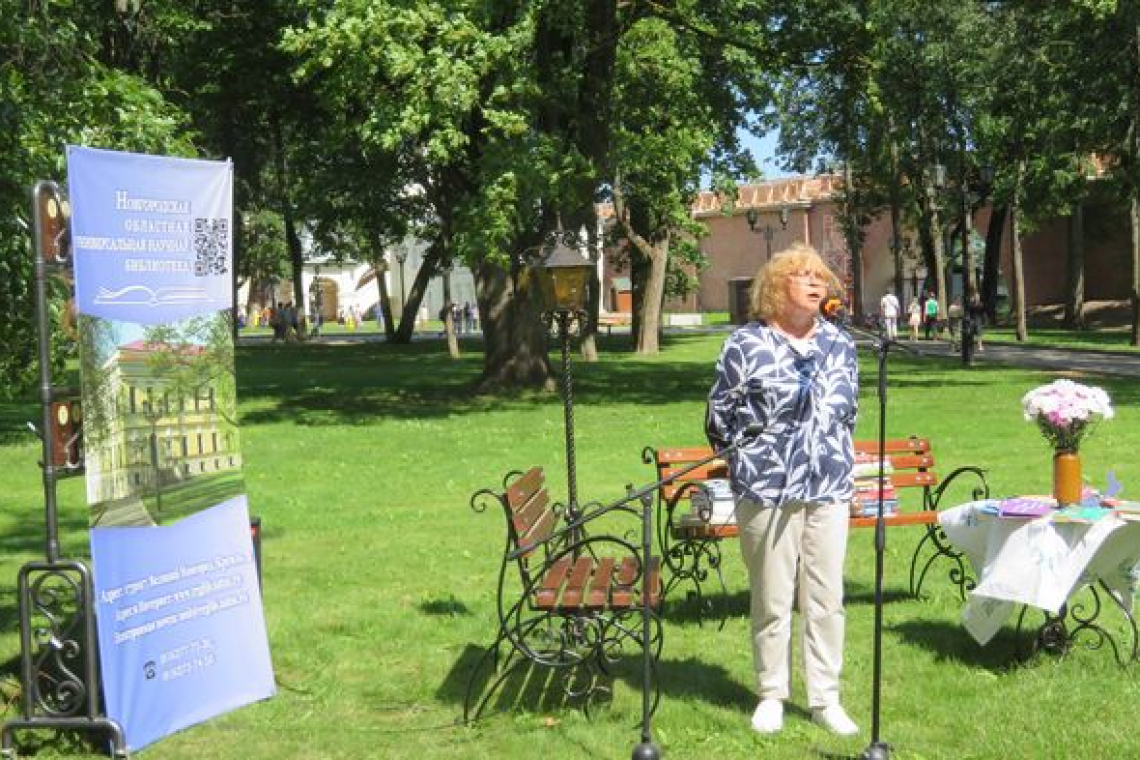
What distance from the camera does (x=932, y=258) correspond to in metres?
58.8

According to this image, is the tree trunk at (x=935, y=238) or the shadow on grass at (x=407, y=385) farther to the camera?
the tree trunk at (x=935, y=238)

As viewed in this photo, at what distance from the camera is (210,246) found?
6152 mm

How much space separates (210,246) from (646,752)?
2.75 metres

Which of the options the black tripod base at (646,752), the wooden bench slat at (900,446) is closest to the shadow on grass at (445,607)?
the wooden bench slat at (900,446)

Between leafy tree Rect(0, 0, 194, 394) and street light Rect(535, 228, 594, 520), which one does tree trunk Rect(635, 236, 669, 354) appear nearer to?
leafy tree Rect(0, 0, 194, 394)

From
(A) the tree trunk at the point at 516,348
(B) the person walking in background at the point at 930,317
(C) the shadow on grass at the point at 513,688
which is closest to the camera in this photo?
(C) the shadow on grass at the point at 513,688

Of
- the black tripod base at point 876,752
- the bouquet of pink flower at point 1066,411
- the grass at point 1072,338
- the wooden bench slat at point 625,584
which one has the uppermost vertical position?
the bouquet of pink flower at point 1066,411

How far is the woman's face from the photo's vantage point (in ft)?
19.0

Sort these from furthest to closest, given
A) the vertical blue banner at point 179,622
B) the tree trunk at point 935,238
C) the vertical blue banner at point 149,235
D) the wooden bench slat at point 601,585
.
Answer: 1. the tree trunk at point 935,238
2. the wooden bench slat at point 601,585
3. the vertical blue banner at point 179,622
4. the vertical blue banner at point 149,235

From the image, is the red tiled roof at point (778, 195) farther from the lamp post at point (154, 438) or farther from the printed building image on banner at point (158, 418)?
the lamp post at point (154, 438)

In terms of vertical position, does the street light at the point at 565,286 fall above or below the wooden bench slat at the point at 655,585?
above

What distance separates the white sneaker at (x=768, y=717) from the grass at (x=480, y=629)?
5 centimetres

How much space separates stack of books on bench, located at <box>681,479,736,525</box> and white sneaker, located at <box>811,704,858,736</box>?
6.36 feet

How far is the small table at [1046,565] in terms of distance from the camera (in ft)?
21.5
